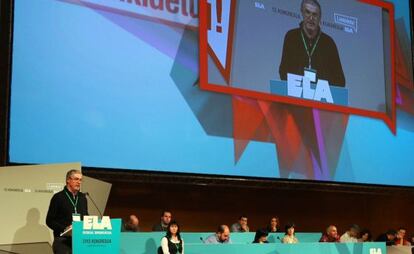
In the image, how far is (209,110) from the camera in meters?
8.20

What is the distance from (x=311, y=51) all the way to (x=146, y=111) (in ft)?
9.89

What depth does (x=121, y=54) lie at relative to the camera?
24.7 feet

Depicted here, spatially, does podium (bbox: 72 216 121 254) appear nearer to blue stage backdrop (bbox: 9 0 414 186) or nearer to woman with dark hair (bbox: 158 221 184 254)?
woman with dark hair (bbox: 158 221 184 254)

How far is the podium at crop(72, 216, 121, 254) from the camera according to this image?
4598mm

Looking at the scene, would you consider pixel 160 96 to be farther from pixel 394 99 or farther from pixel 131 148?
pixel 394 99

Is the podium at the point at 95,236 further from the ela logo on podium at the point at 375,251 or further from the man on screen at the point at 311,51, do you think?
the man on screen at the point at 311,51

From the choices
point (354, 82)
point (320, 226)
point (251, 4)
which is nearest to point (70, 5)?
point (251, 4)

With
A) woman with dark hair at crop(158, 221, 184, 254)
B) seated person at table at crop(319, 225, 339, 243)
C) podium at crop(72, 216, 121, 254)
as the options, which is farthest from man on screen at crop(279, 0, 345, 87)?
podium at crop(72, 216, 121, 254)

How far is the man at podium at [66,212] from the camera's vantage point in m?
4.88

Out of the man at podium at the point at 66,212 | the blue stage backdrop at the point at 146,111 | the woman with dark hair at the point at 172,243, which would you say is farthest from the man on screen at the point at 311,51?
the man at podium at the point at 66,212

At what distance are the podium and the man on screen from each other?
4.80 meters

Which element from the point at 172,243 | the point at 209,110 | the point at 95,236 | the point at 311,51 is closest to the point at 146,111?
the point at 209,110

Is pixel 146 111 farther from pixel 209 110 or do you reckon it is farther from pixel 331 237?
pixel 331 237

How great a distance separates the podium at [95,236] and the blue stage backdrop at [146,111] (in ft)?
7.38
